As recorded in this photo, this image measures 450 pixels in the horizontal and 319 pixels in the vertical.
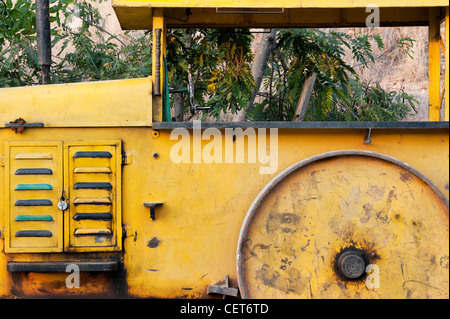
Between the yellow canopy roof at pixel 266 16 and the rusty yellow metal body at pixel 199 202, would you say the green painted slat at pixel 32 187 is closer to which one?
the rusty yellow metal body at pixel 199 202

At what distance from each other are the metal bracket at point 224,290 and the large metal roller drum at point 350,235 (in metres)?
0.11

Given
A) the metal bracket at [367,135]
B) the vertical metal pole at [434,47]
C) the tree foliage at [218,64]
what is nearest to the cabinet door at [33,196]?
the metal bracket at [367,135]

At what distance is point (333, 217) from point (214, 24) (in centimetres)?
167

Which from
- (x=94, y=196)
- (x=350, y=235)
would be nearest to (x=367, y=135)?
(x=350, y=235)

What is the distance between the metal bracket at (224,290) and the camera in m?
2.60

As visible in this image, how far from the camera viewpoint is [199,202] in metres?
2.65

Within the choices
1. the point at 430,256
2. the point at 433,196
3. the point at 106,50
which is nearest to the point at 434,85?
the point at 433,196

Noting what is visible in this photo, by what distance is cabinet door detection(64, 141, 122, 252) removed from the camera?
2602mm

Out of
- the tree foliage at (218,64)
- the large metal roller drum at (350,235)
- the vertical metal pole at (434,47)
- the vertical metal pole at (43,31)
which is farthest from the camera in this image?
the tree foliage at (218,64)

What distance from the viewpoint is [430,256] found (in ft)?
8.36

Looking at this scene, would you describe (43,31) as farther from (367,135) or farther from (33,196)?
(367,135)

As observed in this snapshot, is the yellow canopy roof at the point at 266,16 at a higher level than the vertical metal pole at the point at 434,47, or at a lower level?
higher

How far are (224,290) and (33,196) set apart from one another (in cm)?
120

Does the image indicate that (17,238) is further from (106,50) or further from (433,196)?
(106,50)
